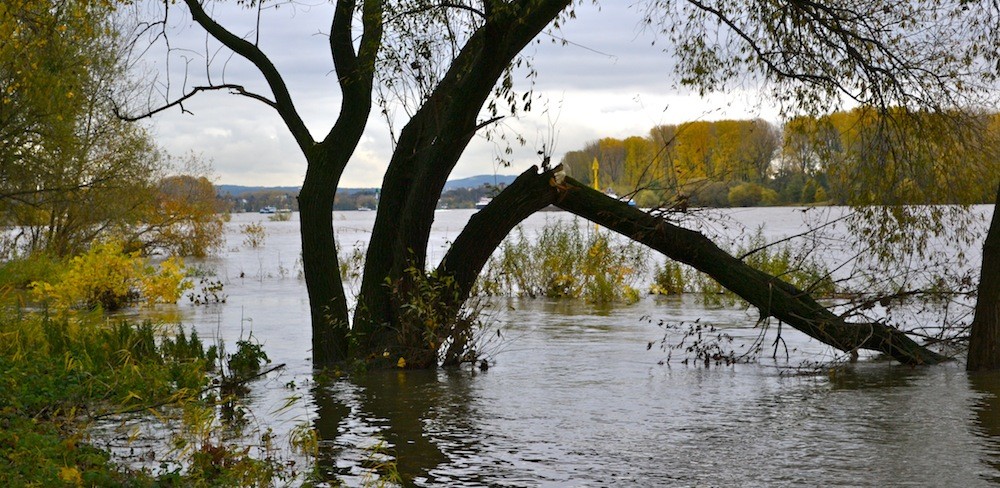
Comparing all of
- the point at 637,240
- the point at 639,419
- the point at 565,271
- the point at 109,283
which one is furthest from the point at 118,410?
the point at 565,271

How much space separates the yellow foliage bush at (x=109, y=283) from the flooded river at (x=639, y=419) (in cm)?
599

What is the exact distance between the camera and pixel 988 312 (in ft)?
33.5

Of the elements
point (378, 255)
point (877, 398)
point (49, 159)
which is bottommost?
point (877, 398)

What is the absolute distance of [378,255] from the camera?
10844 millimetres

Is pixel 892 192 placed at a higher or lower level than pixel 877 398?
higher

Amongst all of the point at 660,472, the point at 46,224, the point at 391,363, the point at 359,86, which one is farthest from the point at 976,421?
the point at 46,224

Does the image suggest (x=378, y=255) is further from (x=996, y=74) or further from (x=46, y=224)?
(x=46, y=224)

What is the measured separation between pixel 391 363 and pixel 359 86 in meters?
Result: 2.99

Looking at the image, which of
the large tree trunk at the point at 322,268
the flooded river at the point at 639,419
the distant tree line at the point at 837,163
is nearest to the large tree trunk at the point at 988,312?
the flooded river at the point at 639,419

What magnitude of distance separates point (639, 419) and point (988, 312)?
4.17m

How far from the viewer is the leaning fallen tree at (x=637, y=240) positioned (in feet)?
33.9

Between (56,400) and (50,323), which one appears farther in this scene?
(50,323)

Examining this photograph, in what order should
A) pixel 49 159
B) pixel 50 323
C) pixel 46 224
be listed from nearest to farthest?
1. pixel 50 323
2. pixel 49 159
3. pixel 46 224

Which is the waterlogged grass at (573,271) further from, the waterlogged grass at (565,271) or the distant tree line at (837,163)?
the distant tree line at (837,163)
